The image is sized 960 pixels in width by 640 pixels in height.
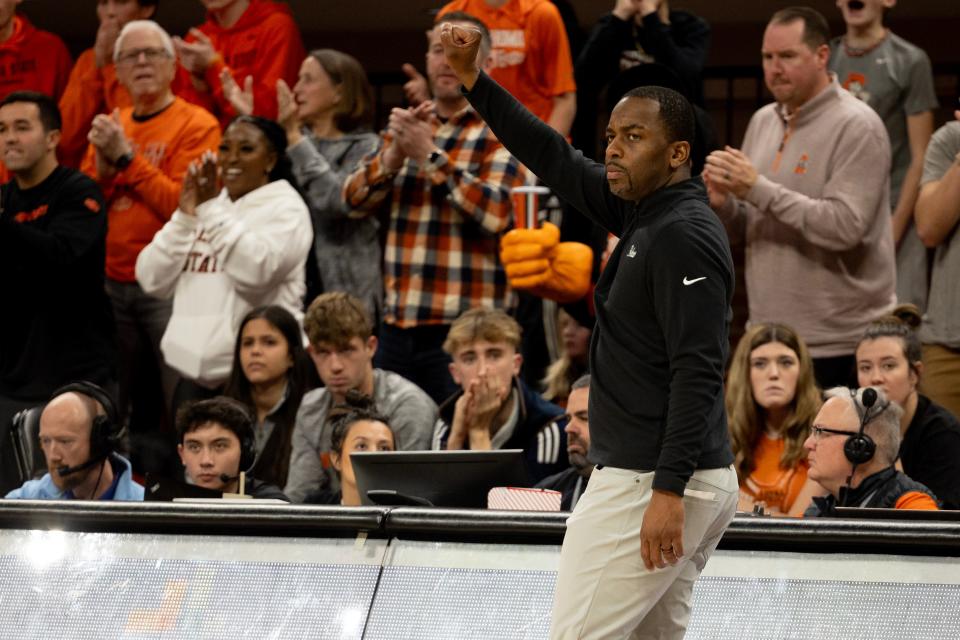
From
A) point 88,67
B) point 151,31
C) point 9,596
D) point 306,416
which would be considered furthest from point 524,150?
point 88,67

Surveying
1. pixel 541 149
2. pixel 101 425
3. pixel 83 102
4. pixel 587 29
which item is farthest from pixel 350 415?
pixel 587 29

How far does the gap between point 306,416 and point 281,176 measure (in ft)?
4.22

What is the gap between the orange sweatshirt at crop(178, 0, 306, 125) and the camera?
257 inches

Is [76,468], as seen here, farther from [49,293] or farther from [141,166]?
[141,166]

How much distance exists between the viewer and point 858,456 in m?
3.84

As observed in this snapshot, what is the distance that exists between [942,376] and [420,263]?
1.98 meters

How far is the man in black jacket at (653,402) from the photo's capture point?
238 cm

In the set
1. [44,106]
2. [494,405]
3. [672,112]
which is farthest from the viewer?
[44,106]

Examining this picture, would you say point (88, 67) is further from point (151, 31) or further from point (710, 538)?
point (710, 538)

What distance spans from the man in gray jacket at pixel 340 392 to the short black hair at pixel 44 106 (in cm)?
140

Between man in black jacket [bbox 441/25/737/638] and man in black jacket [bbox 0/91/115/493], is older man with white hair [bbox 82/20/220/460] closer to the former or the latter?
man in black jacket [bbox 0/91/115/493]

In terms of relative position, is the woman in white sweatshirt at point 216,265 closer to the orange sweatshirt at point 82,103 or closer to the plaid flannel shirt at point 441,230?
the plaid flannel shirt at point 441,230

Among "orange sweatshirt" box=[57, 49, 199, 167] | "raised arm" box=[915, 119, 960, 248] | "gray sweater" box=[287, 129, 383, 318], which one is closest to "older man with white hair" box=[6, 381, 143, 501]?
"gray sweater" box=[287, 129, 383, 318]

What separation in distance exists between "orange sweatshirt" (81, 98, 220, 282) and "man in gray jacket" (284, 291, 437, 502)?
1134 mm
